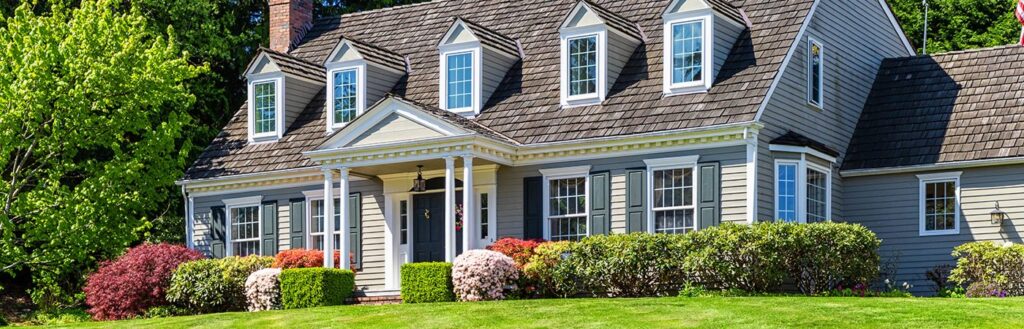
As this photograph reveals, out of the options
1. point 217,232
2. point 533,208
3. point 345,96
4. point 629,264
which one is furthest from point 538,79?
point 217,232

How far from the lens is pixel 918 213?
88.7ft

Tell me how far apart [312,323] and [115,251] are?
9785 mm

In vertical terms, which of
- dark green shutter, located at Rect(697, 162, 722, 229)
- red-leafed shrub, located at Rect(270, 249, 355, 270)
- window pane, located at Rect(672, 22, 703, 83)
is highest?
window pane, located at Rect(672, 22, 703, 83)

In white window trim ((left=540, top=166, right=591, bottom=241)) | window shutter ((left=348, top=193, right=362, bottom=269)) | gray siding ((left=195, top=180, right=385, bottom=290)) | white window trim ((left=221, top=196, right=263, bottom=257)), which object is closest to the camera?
white window trim ((left=540, top=166, right=591, bottom=241))

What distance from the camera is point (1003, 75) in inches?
1096

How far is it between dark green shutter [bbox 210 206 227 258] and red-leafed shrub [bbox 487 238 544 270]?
7.46 m

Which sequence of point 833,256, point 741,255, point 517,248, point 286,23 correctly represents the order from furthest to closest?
1. point 286,23
2. point 517,248
3. point 741,255
4. point 833,256

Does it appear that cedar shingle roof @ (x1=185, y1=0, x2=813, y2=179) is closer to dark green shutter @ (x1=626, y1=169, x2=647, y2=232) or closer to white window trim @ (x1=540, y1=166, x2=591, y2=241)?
white window trim @ (x1=540, y1=166, x2=591, y2=241)

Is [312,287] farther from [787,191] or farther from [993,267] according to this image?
[993,267]

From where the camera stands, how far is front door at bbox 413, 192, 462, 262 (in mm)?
28516

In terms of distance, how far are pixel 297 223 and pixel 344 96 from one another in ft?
8.80

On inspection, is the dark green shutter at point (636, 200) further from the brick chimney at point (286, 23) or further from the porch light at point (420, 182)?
the brick chimney at point (286, 23)

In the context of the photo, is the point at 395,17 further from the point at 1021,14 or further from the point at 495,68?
the point at 1021,14

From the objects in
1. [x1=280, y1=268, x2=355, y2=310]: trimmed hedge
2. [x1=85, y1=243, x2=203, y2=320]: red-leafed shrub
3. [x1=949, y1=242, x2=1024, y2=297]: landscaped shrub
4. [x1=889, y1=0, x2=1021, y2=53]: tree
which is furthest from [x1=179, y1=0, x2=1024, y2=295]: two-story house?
[x1=889, y1=0, x2=1021, y2=53]: tree
